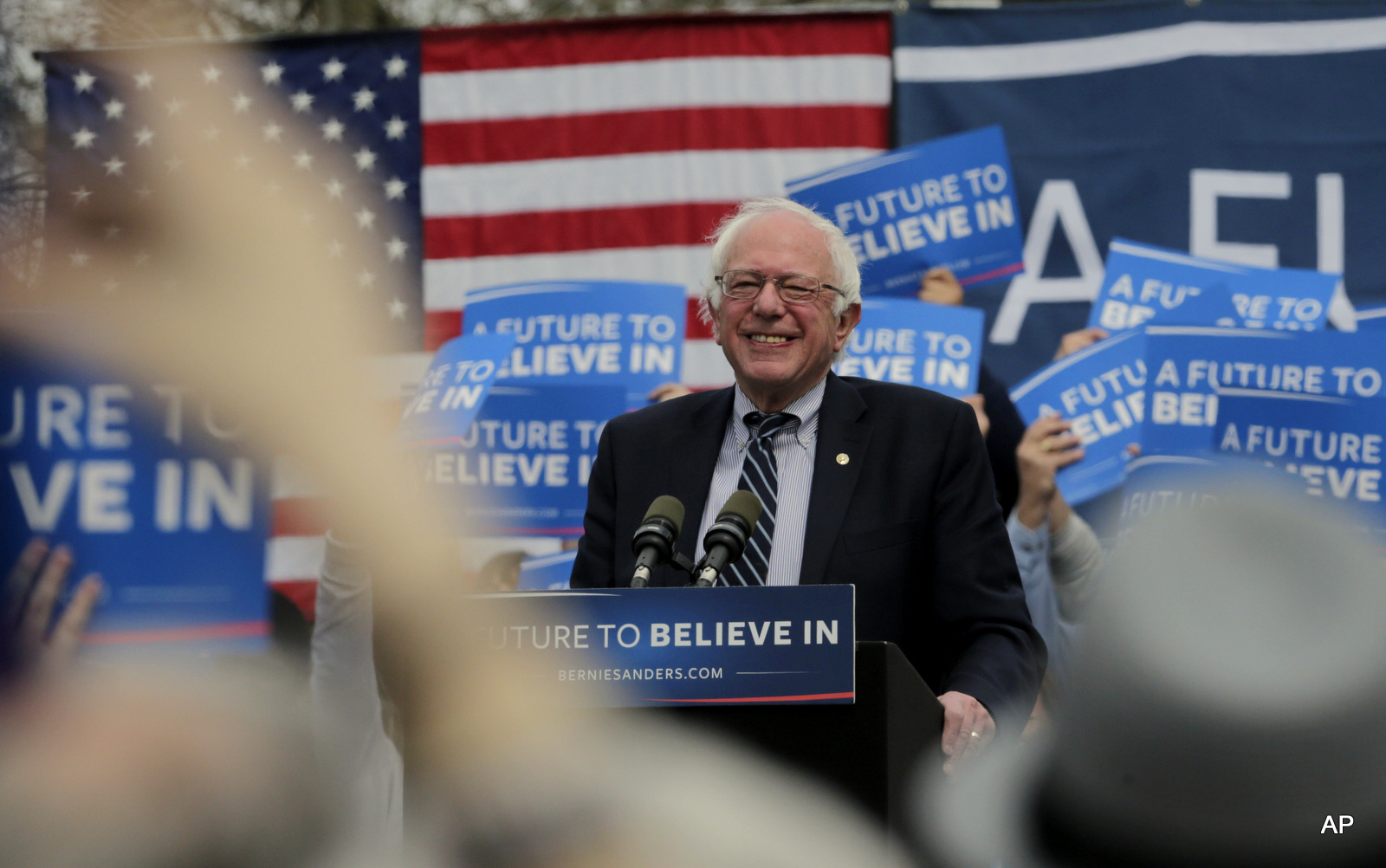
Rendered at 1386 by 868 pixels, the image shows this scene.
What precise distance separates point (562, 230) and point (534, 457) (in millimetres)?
3036

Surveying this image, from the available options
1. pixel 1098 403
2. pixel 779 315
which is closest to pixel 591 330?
pixel 1098 403

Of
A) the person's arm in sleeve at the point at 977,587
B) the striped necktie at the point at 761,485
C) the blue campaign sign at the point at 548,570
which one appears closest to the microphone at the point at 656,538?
the striped necktie at the point at 761,485

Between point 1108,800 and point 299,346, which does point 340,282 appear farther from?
point 1108,800

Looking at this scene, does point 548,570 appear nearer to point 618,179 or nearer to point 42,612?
point 42,612

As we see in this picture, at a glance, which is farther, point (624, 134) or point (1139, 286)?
point (624, 134)

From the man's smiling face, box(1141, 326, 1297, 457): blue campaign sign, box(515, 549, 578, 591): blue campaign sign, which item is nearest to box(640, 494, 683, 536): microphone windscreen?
the man's smiling face

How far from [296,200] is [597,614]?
0.83m

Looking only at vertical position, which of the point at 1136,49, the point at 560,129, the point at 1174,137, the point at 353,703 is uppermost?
the point at 1136,49

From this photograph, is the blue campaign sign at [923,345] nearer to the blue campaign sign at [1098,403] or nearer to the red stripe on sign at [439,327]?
the blue campaign sign at [1098,403]

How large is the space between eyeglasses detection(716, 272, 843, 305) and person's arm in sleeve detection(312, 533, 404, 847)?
839 millimetres

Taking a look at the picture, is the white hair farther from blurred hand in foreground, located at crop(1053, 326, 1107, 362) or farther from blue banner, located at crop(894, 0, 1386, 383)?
blue banner, located at crop(894, 0, 1386, 383)

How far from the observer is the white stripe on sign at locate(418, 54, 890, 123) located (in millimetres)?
6863

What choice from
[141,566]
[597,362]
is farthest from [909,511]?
[597,362]

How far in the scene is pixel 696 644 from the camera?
5.22ft
